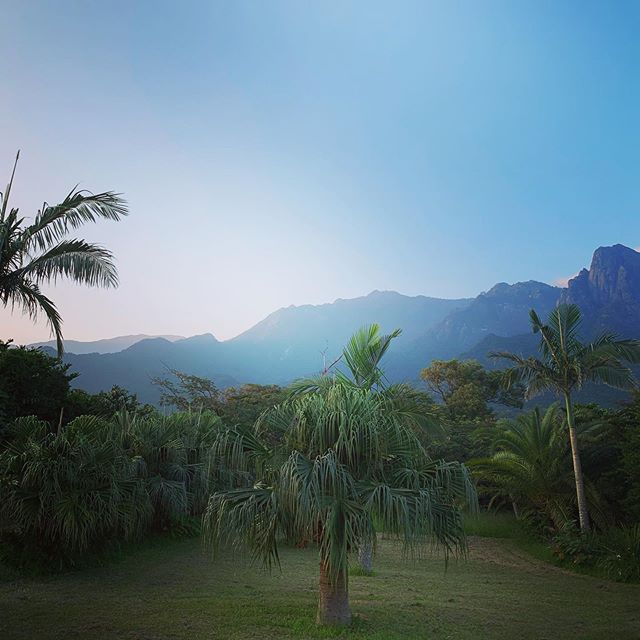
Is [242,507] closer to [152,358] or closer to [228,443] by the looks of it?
→ [228,443]

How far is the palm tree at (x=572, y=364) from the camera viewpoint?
41.3ft

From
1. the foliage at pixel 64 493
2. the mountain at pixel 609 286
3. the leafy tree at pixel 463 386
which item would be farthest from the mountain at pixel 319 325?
the foliage at pixel 64 493

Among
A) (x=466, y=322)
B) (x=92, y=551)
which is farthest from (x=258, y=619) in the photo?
(x=466, y=322)

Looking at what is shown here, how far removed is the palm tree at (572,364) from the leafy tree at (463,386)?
19903mm

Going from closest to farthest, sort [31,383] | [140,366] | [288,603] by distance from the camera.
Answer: [288,603] < [31,383] < [140,366]

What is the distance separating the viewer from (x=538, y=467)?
14.8 meters

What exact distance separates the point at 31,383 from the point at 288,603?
9917 millimetres

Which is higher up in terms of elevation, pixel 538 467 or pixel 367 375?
pixel 367 375

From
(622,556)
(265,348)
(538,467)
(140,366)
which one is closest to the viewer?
(622,556)

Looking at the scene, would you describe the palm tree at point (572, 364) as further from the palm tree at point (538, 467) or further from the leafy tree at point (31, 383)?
the leafy tree at point (31, 383)

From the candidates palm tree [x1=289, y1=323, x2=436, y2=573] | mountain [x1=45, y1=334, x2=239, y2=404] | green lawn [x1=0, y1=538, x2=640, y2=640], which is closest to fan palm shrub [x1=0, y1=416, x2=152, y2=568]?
green lawn [x1=0, y1=538, x2=640, y2=640]

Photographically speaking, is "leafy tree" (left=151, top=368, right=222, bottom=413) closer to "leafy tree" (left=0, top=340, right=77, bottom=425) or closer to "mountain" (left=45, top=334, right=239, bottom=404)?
"leafy tree" (left=0, top=340, right=77, bottom=425)

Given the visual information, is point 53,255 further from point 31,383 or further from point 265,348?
point 265,348

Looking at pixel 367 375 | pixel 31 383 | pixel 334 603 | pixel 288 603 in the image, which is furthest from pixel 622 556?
pixel 31 383
